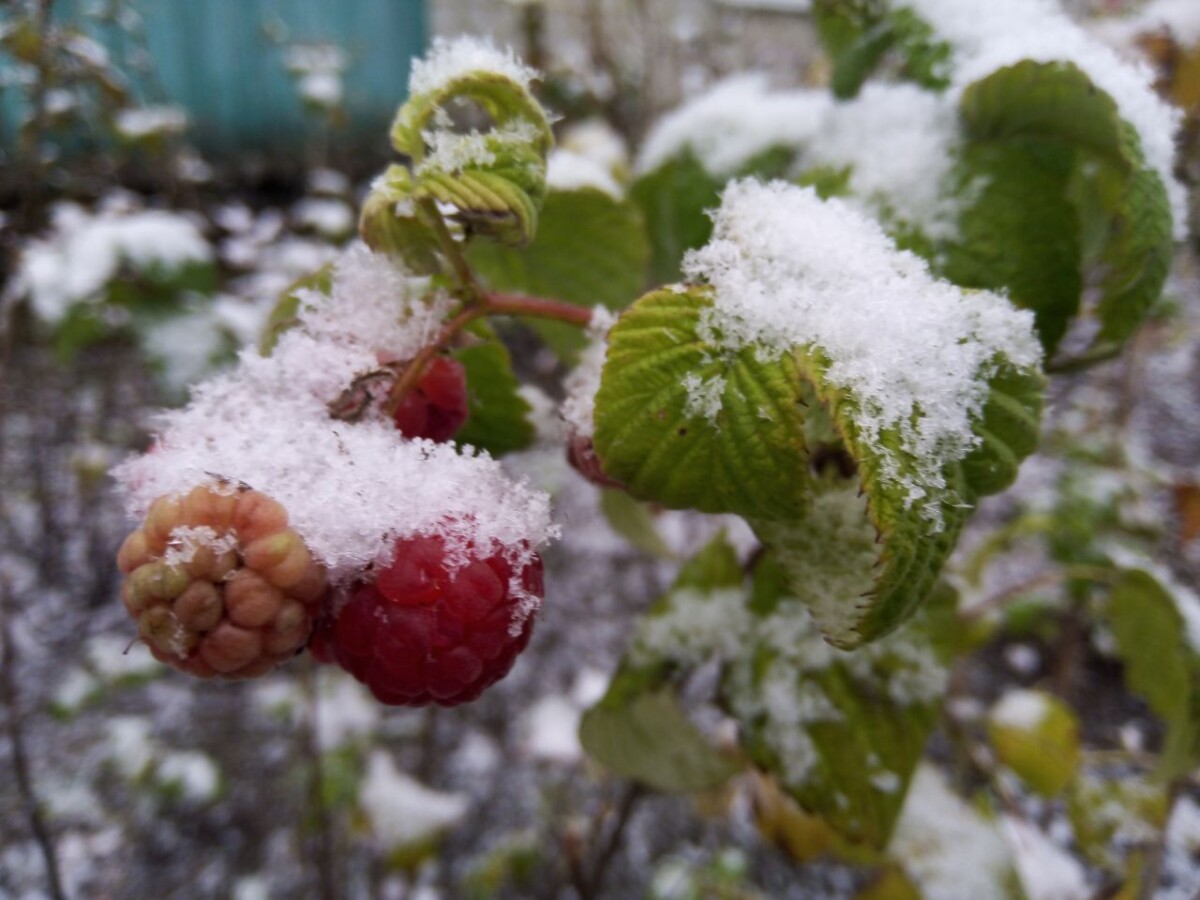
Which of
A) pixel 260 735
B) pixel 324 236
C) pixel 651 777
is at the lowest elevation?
pixel 260 735

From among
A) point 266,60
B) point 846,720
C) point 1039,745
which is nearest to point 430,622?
point 846,720

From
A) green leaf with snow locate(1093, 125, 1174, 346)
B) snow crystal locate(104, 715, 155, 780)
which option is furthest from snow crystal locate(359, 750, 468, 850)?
green leaf with snow locate(1093, 125, 1174, 346)

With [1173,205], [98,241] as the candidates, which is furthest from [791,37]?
[1173,205]

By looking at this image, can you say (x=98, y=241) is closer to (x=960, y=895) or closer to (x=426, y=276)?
(x=426, y=276)

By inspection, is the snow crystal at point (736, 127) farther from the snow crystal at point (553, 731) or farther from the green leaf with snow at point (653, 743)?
the snow crystal at point (553, 731)

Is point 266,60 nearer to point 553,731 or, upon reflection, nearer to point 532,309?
point 553,731

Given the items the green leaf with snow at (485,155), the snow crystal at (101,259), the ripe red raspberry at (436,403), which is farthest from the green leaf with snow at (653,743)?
the snow crystal at (101,259)

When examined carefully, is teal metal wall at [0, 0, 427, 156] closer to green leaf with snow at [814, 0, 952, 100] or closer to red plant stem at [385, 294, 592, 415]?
green leaf with snow at [814, 0, 952, 100]
